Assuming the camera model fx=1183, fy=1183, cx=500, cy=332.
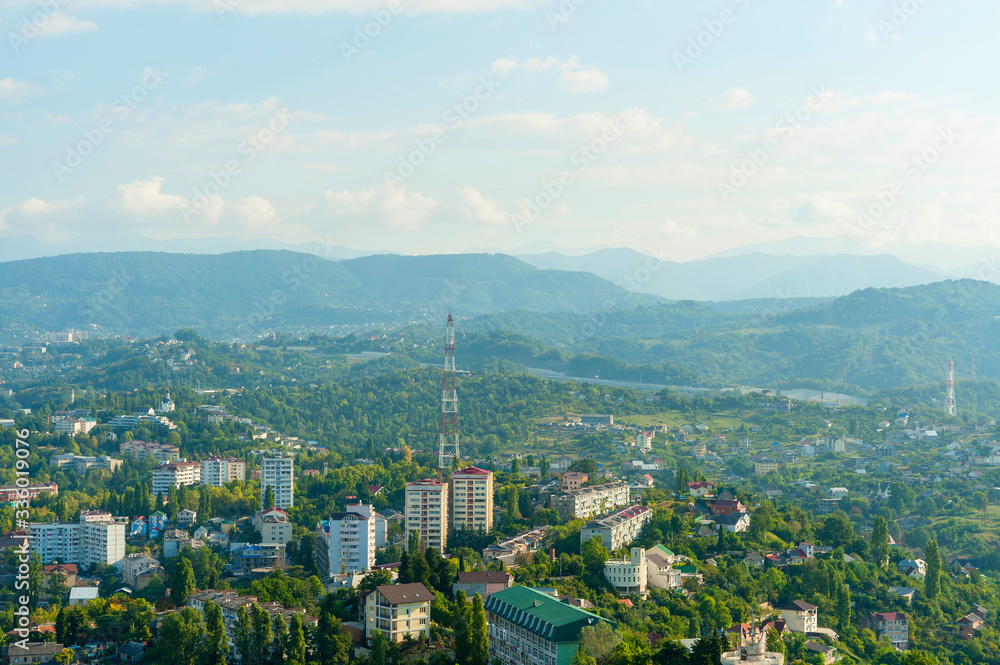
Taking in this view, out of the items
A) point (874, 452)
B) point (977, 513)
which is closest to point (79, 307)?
point (874, 452)

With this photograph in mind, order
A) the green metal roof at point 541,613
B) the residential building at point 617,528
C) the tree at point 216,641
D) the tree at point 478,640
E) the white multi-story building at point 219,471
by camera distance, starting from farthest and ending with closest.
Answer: the white multi-story building at point 219,471
the residential building at point 617,528
the tree at point 216,641
the tree at point 478,640
the green metal roof at point 541,613

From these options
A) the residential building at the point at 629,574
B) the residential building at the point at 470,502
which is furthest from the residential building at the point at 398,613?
the residential building at the point at 470,502

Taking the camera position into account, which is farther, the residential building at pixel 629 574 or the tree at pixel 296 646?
the residential building at pixel 629 574

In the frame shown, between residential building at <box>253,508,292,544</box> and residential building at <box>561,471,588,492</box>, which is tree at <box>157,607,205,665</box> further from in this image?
residential building at <box>561,471,588,492</box>

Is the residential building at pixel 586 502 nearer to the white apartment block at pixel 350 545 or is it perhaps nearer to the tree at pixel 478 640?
the white apartment block at pixel 350 545

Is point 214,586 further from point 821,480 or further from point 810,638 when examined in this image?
point 821,480

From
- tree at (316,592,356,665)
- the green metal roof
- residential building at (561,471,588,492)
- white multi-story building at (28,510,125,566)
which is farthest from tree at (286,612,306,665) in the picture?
residential building at (561,471,588,492)

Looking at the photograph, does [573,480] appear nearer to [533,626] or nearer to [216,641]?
[533,626]
